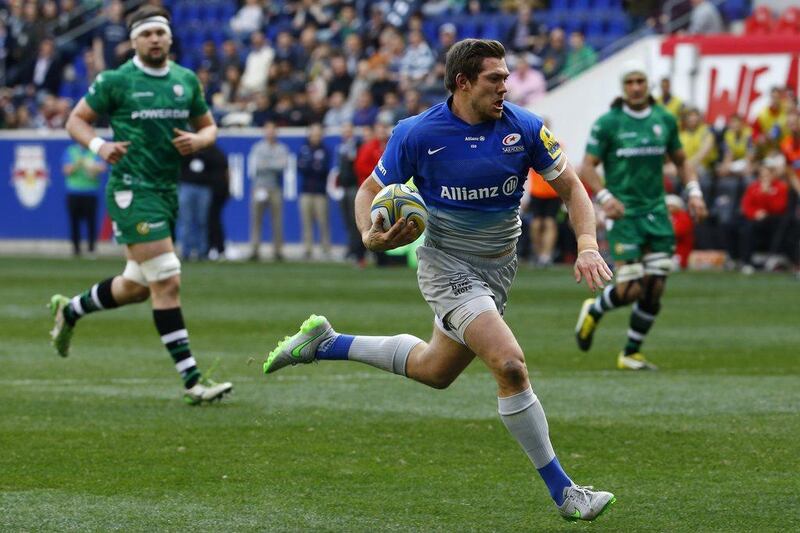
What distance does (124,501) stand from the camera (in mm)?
7344

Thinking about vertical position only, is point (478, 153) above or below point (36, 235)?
above

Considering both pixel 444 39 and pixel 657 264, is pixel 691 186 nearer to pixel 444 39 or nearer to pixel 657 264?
pixel 657 264

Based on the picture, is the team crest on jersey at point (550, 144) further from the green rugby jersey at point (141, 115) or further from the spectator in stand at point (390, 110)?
the spectator in stand at point (390, 110)

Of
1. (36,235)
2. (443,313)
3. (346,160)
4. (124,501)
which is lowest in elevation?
(36,235)

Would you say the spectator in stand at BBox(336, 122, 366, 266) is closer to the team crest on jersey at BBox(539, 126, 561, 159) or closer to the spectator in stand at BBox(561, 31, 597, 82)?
the spectator in stand at BBox(561, 31, 597, 82)

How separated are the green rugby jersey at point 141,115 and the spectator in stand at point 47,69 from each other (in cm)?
2484

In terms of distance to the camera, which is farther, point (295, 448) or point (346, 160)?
point (346, 160)

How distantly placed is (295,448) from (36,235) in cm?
2519

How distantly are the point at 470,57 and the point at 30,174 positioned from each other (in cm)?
2696

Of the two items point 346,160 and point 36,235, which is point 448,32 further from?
point 36,235

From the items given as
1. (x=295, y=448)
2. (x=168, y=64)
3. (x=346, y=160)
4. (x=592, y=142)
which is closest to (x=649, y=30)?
(x=346, y=160)

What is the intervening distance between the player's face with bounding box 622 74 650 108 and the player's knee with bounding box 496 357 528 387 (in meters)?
6.43

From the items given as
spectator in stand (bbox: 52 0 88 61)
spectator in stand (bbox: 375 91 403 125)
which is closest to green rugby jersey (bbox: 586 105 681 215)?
spectator in stand (bbox: 375 91 403 125)

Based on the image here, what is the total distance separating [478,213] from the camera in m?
7.44
